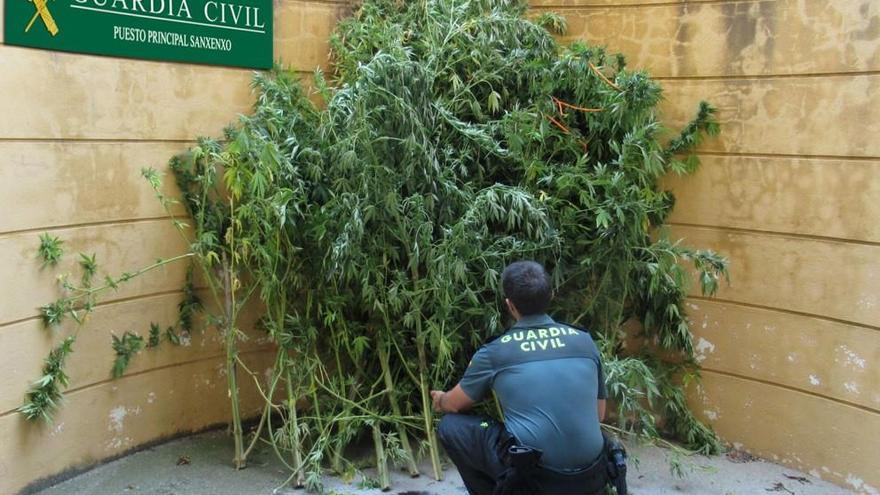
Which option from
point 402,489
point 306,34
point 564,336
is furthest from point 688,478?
point 306,34

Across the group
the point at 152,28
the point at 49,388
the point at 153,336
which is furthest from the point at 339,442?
the point at 152,28

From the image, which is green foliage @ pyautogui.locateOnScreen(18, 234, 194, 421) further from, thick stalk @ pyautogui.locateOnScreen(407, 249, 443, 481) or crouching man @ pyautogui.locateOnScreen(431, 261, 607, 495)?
crouching man @ pyautogui.locateOnScreen(431, 261, 607, 495)

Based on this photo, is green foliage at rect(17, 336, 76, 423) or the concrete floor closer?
green foliage at rect(17, 336, 76, 423)

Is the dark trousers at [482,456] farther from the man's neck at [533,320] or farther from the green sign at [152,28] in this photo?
the green sign at [152,28]

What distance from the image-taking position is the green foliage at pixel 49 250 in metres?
4.31

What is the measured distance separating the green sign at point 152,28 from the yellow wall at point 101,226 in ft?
0.23

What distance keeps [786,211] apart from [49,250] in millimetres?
4065

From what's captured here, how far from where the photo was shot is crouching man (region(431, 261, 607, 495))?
3.23 meters

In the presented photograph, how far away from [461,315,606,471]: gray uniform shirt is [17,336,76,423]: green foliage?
2.32m

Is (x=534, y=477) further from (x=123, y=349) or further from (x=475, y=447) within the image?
(x=123, y=349)

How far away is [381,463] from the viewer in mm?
4551

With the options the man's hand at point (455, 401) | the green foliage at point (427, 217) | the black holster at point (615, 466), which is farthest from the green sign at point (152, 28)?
the black holster at point (615, 466)

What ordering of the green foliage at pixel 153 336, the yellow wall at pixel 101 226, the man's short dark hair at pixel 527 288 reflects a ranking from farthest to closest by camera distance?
the green foliage at pixel 153 336, the yellow wall at pixel 101 226, the man's short dark hair at pixel 527 288

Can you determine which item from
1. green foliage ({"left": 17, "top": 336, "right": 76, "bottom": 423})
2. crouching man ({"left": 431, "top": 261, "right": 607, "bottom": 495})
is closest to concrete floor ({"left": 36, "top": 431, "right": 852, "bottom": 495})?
green foliage ({"left": 17, "top": 336, "right": 76, "bottom": 423})
